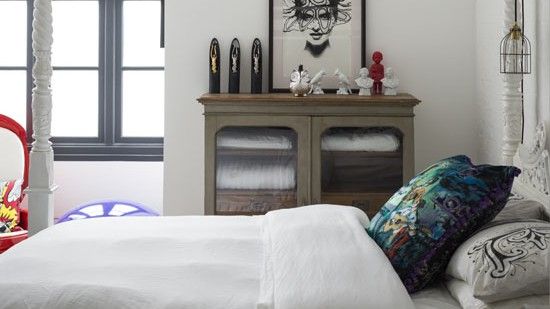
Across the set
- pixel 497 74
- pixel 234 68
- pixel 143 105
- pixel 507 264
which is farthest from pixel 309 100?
pixel 507 264

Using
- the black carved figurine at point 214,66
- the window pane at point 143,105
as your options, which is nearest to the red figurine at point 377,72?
the black carved figurine at point 214,66

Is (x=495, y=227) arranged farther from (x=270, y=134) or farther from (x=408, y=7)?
(x=408, y=7)

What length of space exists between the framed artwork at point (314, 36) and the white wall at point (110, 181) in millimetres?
1215

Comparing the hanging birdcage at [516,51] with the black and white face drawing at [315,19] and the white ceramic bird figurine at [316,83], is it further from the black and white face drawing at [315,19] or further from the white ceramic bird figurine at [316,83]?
the black and white face drawing at [315,19]

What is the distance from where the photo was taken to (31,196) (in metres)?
3.71

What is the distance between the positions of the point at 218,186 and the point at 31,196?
122 centimetres

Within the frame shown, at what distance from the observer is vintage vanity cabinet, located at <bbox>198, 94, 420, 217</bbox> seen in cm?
461

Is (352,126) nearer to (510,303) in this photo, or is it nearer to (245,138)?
(245,138)

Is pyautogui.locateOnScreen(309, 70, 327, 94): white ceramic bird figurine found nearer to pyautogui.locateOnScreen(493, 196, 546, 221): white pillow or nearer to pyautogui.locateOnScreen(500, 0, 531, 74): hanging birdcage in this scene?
pyautogui.locateOnScreen(500, 0, 531, 74): hanging birdcage

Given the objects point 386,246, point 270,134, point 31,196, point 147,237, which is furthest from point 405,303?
point 270,134

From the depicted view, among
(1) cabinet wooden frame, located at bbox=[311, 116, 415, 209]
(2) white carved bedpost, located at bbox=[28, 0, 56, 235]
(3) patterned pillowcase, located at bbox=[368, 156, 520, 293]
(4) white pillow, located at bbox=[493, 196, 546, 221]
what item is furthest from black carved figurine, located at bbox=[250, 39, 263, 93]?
(3) patterned pillowcase, located at bbox=[368, 156, 520, 293]

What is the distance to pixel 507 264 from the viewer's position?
2.15 metres

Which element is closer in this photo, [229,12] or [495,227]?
[495,227]

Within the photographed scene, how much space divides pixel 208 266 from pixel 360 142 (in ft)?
7.53
